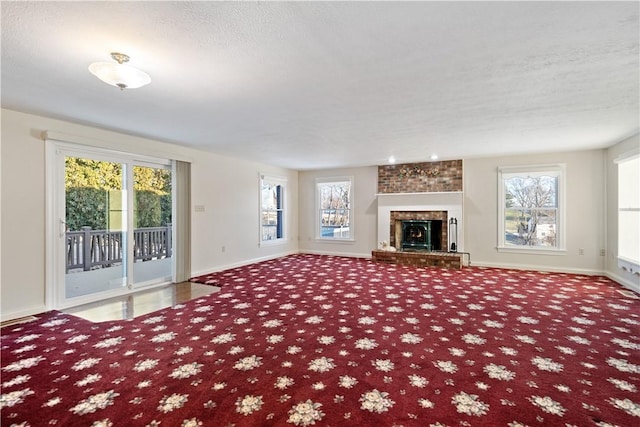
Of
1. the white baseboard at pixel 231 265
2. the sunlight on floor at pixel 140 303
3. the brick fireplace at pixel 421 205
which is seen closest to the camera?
the sunlight on floor at pixel 140 303

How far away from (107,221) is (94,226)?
0.18m

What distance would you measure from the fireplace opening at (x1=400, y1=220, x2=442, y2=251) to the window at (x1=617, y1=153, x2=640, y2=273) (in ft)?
Result: 9.82

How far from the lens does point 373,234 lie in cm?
784

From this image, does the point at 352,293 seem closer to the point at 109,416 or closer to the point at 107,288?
the point at 109,416

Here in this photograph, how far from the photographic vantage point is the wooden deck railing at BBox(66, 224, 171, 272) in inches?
170

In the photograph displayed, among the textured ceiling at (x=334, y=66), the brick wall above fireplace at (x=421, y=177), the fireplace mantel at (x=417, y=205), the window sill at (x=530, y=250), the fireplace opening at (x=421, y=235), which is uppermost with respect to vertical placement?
the textured ceiling at (x=334, y=66)

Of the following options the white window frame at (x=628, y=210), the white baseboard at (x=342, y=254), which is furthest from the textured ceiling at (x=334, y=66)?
the white baseboard at (x=342, y=254)

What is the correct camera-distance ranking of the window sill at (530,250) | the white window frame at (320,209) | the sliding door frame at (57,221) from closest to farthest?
the sliding door frame at (57,221), the window sill at (530,250), the white window frame at (320,209)

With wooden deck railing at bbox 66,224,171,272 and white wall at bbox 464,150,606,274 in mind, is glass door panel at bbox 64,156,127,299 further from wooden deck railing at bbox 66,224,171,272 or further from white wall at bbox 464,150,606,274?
white wall at bbox 464,150,606,274

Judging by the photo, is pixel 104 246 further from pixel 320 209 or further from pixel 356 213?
pixel 356 213

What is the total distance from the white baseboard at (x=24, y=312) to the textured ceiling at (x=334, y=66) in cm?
235

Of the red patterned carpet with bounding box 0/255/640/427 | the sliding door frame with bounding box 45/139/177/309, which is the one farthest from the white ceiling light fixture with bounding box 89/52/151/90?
the sliding door frame with bounding box 45/139/177/309

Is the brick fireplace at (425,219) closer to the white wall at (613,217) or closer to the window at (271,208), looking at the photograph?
the white wall at (613,217)

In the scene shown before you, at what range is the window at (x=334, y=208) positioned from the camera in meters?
8.21
